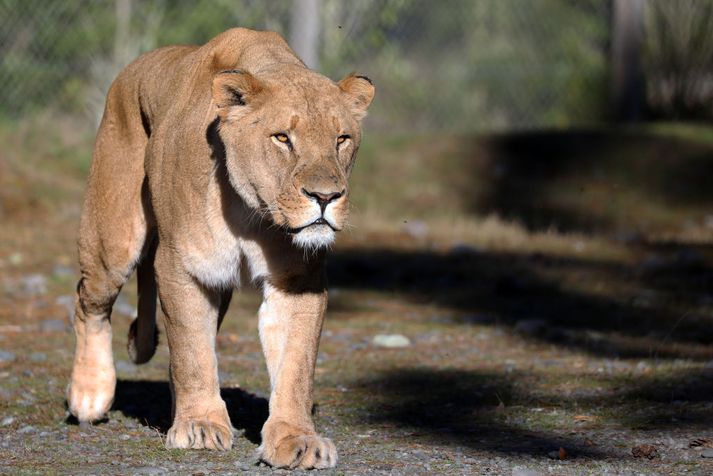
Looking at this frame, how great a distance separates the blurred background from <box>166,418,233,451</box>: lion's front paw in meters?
0.59

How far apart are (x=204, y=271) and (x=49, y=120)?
819cm

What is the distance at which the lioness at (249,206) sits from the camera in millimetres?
4035

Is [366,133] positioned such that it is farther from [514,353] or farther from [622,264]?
[514,353]

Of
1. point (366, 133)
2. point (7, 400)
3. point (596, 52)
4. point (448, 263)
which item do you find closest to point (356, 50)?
point (366, 133)

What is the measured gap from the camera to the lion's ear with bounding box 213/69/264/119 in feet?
13.7

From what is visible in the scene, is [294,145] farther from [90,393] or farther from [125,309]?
[125,309]

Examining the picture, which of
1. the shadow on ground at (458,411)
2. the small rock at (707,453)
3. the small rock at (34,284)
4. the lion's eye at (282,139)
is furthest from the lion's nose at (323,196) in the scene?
the small rock at (34,284)

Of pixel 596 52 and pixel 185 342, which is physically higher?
pixel 596 52

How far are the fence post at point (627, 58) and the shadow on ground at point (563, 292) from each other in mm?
4250

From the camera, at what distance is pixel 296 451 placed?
13.2ft

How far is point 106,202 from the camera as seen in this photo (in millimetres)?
5102

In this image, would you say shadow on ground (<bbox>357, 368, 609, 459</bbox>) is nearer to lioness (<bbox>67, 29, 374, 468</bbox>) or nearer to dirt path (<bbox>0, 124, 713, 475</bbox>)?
dirt path (<bbox>0, 124, 713, 475</bbox>)

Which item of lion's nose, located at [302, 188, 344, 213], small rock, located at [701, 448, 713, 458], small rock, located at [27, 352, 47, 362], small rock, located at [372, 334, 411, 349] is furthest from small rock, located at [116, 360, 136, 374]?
small rock, located at [701, 448, 713, 458]

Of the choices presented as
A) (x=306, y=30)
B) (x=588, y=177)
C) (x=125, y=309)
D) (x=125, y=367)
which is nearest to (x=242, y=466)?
(x=125, y=367)
